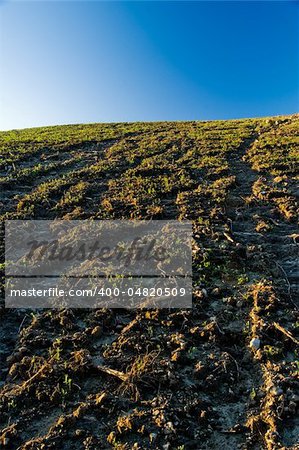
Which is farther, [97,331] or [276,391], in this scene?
[97,331]

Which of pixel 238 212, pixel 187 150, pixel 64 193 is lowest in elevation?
pixel 238 212

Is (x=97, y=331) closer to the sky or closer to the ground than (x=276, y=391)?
closer to the sky

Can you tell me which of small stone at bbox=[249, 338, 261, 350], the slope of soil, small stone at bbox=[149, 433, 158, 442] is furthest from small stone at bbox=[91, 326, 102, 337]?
small stone at bbox=[249, 338, 261, 350]

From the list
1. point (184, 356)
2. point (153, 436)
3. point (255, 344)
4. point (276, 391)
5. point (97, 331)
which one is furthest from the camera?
point (97, 331)

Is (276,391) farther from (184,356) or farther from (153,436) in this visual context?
(153,436)

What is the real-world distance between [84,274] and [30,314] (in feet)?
5.92

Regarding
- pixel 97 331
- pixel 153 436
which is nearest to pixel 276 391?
pixel 153 436

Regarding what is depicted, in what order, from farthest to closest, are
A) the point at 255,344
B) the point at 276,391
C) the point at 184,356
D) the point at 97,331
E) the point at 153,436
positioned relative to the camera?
the point at 97,331 < the point at 255,344 < the point at 184,356 < the point at 276,391 < the point at 153,436

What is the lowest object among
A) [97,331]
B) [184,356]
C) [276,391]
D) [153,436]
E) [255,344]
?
[153,436]

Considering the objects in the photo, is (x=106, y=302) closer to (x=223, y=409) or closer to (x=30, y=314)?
(x=30, y=314)

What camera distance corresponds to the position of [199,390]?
6.69 meters

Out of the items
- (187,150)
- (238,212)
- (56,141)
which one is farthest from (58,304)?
(56,141)

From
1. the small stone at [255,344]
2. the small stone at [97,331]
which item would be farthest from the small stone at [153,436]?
the small stone at [97,331]

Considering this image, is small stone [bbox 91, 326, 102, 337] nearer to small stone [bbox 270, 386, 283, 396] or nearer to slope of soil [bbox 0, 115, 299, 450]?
slope of soil [bbox 0, 115, 299, 450]
